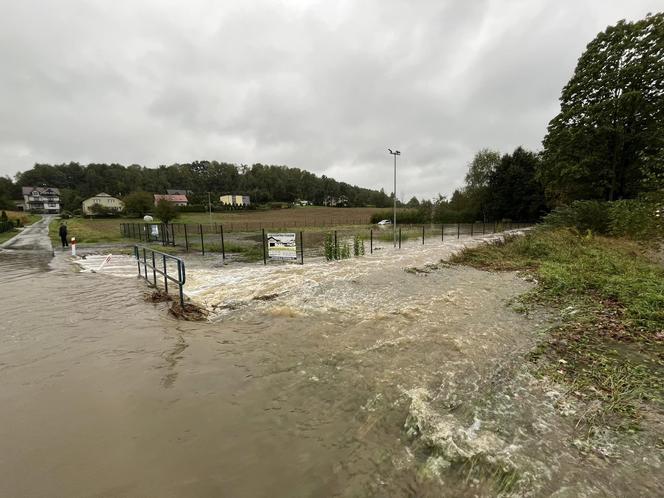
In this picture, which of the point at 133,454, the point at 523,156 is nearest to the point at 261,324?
the point at 133,454

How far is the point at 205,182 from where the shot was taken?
5620 inches

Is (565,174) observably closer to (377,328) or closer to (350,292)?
(350,292)

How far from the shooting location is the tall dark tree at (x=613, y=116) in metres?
24.7

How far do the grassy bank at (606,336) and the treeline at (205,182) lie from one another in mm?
124362

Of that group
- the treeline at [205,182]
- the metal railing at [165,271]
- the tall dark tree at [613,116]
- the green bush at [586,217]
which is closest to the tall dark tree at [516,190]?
the tall dark tree at [613,116]

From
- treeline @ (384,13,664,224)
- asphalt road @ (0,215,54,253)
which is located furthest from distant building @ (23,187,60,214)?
treeline @ (384,13,664,224)

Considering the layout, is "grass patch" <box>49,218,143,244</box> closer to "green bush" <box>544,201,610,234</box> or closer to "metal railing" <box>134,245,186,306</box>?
"metal railing" <box>134,245,186,306</box>

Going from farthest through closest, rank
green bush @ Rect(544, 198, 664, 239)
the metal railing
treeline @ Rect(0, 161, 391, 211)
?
1. treeline @ Rect(0, 161, 391, 211)
2. green bush @ Rect(544, 198, 664, 239)
3. the metal railing

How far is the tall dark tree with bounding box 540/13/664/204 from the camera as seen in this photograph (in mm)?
24656

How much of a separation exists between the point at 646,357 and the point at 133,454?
6.64 meters

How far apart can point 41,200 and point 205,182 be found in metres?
58.7

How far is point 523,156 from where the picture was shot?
4712 centimetres

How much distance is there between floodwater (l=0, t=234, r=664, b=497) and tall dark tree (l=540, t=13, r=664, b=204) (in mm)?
27846

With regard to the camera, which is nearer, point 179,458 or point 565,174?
point 179,458
